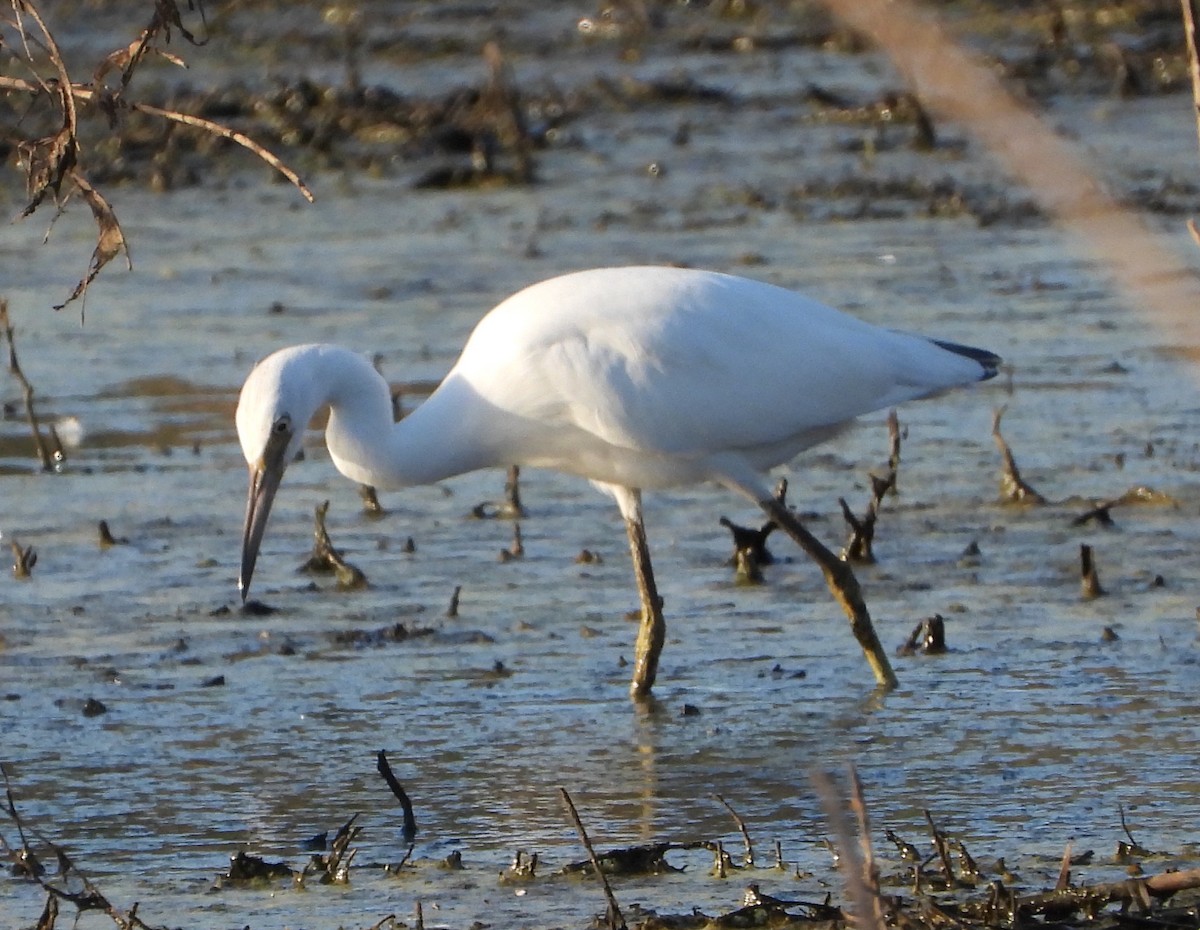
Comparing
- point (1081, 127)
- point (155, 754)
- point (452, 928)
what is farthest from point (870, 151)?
point (452, 928)

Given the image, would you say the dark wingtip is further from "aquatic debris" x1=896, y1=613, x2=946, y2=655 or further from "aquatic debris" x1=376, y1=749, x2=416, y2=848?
"aquatic debris" x1=376, y1=749, x2=416, y2=848

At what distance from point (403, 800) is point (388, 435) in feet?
4.30

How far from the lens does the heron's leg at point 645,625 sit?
537 cm

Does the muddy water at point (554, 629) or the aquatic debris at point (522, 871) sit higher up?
the aquatic debris at point (522, 871)

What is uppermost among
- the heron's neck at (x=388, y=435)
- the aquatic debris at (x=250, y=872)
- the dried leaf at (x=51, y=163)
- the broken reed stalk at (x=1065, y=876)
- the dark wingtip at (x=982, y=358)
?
the dried leaf at (x=51, y=163)

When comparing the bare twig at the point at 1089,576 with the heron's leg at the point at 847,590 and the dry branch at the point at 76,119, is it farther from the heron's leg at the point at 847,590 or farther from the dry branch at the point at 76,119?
the dry branch at the point at 76,119

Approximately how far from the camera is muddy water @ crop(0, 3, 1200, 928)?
4.35 m

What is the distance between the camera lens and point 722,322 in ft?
18.1

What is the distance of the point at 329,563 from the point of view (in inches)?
251

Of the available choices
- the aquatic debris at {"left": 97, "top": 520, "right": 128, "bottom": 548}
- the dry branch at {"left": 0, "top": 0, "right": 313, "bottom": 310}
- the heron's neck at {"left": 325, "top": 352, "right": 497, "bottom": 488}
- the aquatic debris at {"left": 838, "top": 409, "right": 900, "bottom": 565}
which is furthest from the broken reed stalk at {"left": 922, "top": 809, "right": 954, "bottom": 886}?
the aquatic debris at {"left": 97, "top": 520, "right": 128, "bottom": 548}

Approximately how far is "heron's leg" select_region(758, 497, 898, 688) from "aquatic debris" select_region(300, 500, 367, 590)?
4.18 feet

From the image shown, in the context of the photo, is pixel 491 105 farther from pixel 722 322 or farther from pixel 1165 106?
pixel 722 322

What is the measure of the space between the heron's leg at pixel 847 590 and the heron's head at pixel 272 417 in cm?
109

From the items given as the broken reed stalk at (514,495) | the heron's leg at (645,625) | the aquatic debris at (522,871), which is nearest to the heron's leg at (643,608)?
the heron's leg at (645,625)
